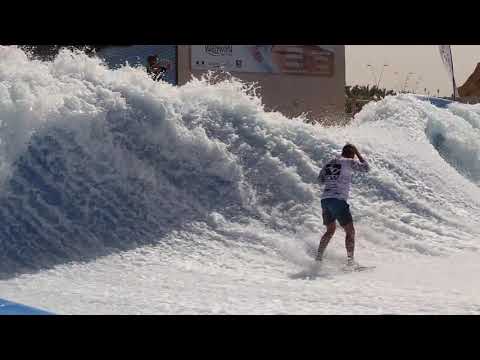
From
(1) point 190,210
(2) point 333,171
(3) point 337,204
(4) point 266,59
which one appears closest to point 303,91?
(4) point 266,59

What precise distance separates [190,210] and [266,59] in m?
12.2

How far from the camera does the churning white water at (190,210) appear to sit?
6.16 metres

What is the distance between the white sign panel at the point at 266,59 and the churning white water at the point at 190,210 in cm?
785

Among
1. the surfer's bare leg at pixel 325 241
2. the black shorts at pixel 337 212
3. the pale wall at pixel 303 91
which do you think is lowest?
the surfer's bare leg at pixel 325 241

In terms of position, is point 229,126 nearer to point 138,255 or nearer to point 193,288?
point 138,255

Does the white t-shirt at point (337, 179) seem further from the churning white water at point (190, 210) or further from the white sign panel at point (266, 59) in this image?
the white sign panel at point (266, 59)

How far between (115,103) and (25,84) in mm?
1132

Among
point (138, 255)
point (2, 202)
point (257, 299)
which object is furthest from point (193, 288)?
point (2, 202)

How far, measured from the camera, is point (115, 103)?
29.6ft

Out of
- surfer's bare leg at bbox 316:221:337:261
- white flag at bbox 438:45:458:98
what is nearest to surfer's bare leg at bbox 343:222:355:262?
surfer's bare leg at bbox 316:221:337:261

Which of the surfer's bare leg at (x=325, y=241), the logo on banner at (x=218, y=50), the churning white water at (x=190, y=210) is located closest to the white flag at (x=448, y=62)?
the logo on banner at (x=218, y=50)

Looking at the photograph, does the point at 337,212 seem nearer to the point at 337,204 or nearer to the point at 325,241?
the point at 337,204

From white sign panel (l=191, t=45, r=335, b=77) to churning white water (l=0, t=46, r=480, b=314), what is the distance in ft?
25.7

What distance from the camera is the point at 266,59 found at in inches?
784
